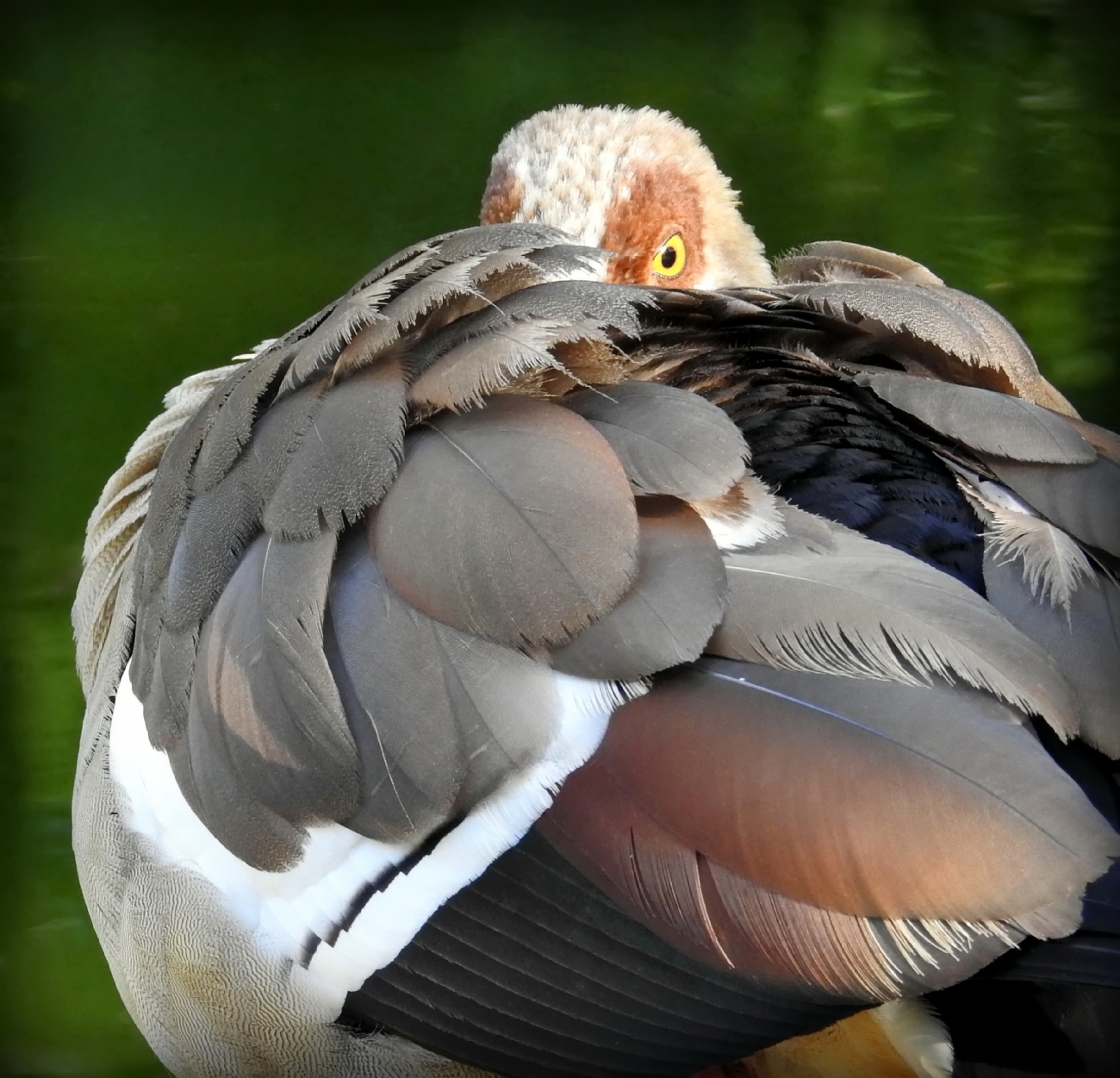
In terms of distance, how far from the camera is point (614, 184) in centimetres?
135

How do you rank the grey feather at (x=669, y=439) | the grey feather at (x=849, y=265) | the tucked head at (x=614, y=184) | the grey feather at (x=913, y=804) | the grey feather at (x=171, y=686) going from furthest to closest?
the tucked head at (x=614, y=184), the grey feather at (x=849, y=265), the grey feather at (x=171, y=686), the grey feather at (x=669, y=439), the grey feather at (x=913, y=804)

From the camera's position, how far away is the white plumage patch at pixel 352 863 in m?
0.66

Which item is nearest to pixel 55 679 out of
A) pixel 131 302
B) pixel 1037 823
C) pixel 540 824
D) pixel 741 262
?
pixel 131 302

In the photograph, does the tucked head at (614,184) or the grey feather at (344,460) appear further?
the tucked head at (614,184)

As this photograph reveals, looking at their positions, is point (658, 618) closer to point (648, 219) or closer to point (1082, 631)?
point (1082, 631)

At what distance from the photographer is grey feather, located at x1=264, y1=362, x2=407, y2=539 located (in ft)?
2.40

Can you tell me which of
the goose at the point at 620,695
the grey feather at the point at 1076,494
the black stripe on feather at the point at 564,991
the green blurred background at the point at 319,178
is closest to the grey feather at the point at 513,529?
the goose at the point at 620,695

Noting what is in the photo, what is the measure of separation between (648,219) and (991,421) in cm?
66

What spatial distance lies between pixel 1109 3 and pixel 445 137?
70 centimetres

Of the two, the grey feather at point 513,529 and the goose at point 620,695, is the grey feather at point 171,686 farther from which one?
the grey feather at point 513,529

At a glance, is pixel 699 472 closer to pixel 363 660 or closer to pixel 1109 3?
pixel 363 660

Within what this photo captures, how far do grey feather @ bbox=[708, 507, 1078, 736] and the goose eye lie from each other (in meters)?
0.77

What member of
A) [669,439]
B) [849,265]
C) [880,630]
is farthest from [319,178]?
[880,630]

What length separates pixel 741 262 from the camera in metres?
1.52
